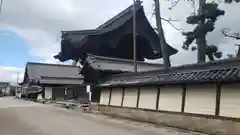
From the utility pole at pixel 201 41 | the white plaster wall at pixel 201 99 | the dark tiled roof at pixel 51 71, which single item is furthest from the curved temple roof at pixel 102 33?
the dark tiled roof at pixel 51 71

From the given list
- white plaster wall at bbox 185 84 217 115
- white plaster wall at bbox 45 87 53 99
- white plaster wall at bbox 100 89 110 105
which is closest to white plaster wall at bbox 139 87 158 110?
white plaster wall at bbox 185 84 217 115

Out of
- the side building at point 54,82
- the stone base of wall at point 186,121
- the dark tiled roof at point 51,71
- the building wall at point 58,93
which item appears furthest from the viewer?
the dark tiled roof at point 51,71

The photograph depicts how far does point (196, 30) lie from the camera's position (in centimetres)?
1991

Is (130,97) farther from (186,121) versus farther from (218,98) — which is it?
(218,98)

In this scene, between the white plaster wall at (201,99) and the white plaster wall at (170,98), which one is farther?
the white plaster wall at (170,98)

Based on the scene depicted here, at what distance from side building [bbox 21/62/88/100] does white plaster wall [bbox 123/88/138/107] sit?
15.1 meters

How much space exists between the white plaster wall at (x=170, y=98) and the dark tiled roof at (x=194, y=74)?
19.9 inches

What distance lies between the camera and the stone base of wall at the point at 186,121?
11.9 metres

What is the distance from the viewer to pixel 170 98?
15.8m

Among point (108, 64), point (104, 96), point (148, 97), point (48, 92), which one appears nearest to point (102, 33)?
point (108, 64)

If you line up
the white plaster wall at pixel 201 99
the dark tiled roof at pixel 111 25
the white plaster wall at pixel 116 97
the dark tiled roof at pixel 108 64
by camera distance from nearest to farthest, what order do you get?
the white plaster wall at pixel 201 99
the white plaster wall at pixel 116 97
the dark tiled roof at pixel 108 64
the dark tiled roof at pixel 111 25

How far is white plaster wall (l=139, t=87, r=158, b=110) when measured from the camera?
1730 cm

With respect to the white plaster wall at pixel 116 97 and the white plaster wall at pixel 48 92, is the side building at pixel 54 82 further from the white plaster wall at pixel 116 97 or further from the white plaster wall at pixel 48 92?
the white plaster wall at pixel 116 97

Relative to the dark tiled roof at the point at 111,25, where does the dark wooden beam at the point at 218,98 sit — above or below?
below
